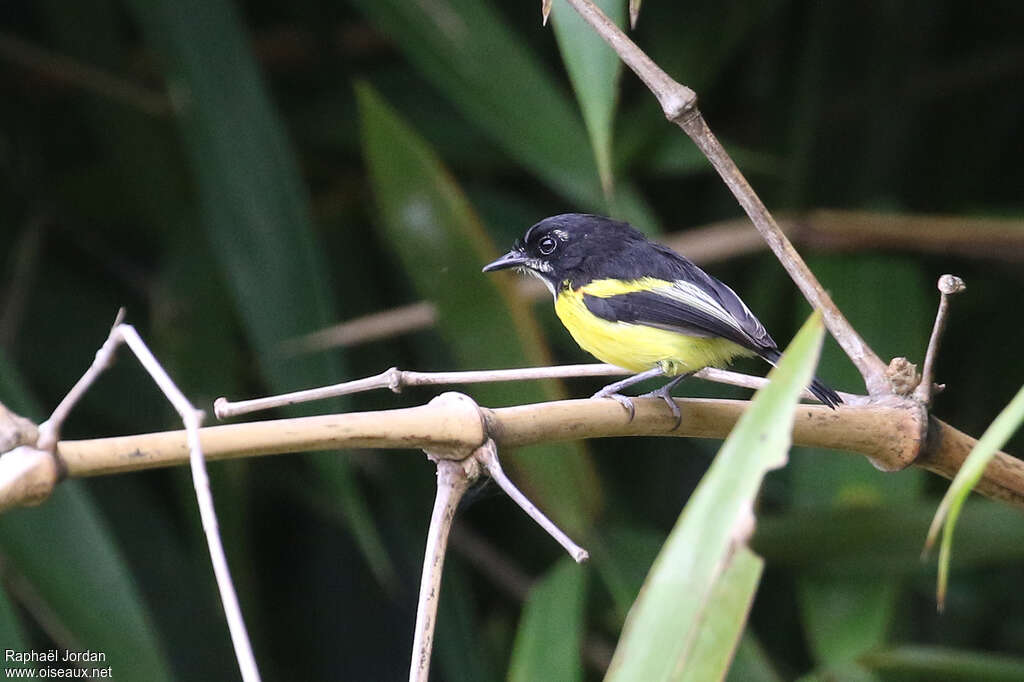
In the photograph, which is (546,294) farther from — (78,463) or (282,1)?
(78,463)

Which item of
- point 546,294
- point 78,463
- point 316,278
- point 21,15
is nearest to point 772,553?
point 546,294

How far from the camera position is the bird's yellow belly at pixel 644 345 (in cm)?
169

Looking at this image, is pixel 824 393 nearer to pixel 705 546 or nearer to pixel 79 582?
pixel 705 546

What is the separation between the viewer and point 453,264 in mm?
2170

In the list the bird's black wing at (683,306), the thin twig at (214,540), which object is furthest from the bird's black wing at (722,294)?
the thin twig at (214,540)

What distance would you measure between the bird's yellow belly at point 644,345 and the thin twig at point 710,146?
17.4 inches

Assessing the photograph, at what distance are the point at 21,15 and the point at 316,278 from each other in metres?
1.54

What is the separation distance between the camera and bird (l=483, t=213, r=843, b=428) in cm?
164

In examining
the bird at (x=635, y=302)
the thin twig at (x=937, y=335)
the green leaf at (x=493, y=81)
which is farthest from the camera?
the green leaf at (x=493, y=81)

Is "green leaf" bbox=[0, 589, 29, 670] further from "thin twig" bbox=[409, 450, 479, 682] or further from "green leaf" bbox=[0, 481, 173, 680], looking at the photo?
"thin twig" bbox=[409, 450, 479, 682]

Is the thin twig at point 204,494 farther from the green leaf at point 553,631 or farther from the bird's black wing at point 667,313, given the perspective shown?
the green leaf at point 553,631

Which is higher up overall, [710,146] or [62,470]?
[710,146]

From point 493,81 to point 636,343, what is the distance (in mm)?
866

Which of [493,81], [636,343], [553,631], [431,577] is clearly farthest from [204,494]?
[493,81]
